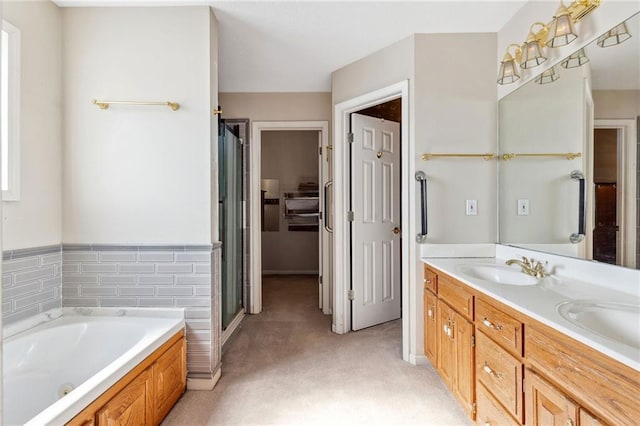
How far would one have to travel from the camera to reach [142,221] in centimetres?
205

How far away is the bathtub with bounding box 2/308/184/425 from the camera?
5.03ft

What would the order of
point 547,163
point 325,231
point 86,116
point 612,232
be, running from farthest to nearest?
point 325,231 → point 86,116 → point 547,163 → point 612,232

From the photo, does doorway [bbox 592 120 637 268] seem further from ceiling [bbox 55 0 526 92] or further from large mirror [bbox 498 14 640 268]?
ceiling [bbox 55 0 526 92]

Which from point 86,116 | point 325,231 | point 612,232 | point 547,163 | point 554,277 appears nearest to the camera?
point 612,232

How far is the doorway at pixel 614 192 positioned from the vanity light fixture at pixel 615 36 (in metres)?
0.35

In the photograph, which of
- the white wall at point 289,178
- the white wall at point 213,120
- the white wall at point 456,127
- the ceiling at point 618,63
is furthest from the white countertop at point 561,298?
the white wall at point 289,178

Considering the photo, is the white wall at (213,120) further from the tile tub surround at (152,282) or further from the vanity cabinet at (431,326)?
the vanity cabinet at (431,326)

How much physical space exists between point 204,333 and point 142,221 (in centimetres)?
80

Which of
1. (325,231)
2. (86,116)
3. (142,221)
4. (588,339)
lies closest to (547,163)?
(588,339)

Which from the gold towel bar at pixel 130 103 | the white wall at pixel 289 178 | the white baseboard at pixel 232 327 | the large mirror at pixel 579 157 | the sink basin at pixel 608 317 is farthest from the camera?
the white wall at pixel 289 178

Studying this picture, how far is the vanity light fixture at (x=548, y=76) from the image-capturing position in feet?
5.95

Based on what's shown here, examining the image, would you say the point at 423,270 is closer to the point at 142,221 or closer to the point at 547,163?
the point at 547,163

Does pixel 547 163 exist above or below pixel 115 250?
above

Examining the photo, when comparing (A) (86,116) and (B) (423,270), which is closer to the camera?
(A) (86,116)
